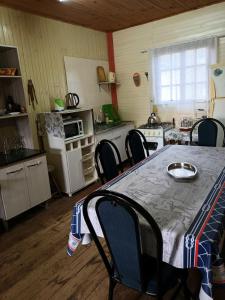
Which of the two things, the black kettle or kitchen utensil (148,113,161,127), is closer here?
the black kettle

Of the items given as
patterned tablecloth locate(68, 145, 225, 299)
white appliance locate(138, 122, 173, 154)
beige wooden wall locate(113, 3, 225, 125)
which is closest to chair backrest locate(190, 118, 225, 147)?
patterned tablecloth locate(68, 145, 225, 299)

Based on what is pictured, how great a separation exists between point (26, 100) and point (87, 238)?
2280 millimetres

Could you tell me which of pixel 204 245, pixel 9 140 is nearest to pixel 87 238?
pixel 204 245

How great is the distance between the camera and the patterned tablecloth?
1.17 metres

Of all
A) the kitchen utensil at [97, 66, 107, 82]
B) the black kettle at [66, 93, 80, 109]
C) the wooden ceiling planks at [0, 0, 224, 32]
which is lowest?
the black kettle at [66, 93, 80, 109]

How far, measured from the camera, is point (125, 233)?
48.0 inches

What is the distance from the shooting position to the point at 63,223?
2824 millimetres

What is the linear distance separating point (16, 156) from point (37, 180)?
1.27 feet

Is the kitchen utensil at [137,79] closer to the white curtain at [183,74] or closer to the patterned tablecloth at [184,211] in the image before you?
the white curtain at [183,74]

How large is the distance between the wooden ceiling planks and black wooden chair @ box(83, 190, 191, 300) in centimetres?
281

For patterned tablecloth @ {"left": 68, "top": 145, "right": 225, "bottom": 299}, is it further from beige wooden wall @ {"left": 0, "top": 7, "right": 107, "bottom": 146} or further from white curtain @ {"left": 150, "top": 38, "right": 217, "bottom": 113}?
beige wooden wall @ {"left": 0, "top": 7, "right": 107, "bottom": 146}

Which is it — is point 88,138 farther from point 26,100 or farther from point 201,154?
point 201,154

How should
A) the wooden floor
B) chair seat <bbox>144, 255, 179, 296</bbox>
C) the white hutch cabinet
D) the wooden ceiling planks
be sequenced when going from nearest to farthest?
chair seat <bbox>144, 255, 179, 296</bbox> < the wooden floor < the wooden ceiling planks < the white hutch cabinet

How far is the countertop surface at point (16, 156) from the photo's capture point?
2678 millimetres
